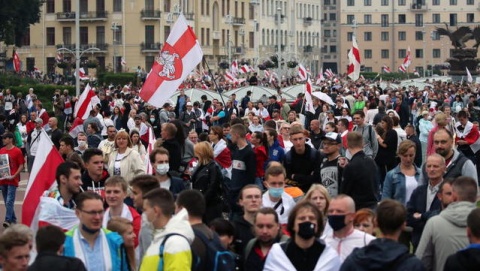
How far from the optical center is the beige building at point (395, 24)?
14250cm

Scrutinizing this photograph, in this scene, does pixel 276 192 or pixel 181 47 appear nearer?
pixel 276 192

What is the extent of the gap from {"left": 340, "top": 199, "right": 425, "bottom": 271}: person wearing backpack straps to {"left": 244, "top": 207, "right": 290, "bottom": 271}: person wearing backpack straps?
985mm

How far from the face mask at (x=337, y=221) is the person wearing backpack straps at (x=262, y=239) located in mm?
366

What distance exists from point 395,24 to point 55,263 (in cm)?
13800

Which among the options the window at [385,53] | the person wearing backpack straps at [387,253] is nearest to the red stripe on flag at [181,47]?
the person wearing backpack straps at [387,253]

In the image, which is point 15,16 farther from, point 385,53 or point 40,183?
point 385,53

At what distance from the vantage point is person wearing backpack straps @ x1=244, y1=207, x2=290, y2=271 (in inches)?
350

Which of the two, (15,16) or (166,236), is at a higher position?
(15,16)

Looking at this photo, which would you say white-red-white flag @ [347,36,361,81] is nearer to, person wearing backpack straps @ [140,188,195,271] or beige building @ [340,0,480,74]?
person wearing backpack straps @ [140,188,195,271]

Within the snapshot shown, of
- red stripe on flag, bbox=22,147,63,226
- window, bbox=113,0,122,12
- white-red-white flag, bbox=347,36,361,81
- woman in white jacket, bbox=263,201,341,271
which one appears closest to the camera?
woman in white jacket, bbox=263,201,341,271

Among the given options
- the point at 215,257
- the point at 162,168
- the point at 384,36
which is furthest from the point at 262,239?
the point at 384,36

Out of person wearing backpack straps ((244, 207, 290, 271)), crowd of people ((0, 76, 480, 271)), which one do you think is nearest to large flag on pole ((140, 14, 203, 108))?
crowd of people ((0, 76, 480, 271))

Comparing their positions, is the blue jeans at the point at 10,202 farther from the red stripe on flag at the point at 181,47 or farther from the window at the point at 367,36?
the window at the point at 367,36

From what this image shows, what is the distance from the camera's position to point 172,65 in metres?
18.9
